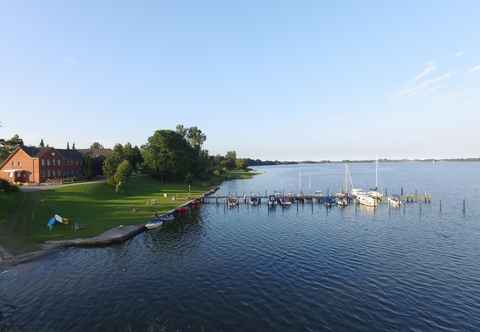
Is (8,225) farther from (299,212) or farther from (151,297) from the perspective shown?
(299,212)

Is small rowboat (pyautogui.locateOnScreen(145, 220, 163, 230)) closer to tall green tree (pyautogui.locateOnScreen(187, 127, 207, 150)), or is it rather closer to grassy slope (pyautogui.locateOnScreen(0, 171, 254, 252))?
grassy slope (pyautogui.locateOnScreen(0, 171, 254, 252))

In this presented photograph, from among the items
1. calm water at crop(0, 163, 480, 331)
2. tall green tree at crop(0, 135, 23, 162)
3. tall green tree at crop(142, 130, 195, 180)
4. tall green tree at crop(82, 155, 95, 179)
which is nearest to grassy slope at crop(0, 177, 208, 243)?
calm water at crop(0, 163, 480, 331)

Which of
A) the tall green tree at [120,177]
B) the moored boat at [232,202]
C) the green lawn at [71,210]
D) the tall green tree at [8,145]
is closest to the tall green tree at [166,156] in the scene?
the green lawn at [71,210]

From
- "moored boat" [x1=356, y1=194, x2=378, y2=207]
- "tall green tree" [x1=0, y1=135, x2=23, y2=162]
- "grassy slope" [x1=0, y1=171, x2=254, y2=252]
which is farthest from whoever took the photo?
"tall green tree" [x1=0, y1=135, x2=23, y2=162]

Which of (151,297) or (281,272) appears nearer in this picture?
(151,297)

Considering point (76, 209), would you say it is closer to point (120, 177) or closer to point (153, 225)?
point (153, 225)

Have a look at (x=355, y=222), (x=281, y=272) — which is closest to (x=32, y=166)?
(x=281, y=272)

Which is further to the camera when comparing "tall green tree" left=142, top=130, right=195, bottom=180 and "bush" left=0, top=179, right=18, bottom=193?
"tall green tree" left=142, top=130, right=195, bottom=180

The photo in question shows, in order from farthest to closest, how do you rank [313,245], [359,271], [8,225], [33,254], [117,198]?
1. [117,198]
2. [8,225]
3. [313,245]
4. [33,254]
5. [359,271]
